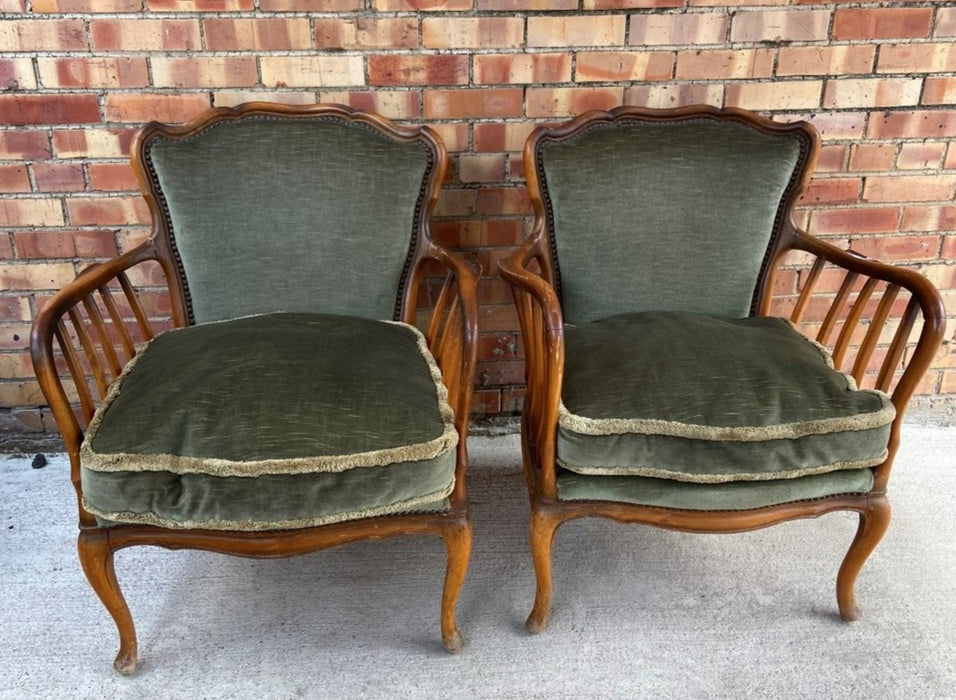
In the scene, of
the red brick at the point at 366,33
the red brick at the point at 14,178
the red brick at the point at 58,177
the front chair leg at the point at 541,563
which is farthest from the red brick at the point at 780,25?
the red brick at the point at 14,178

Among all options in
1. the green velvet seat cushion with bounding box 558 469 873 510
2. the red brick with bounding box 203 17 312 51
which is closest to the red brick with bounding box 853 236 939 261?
the green velvet seat cushion with bounding box 558 469 873 510

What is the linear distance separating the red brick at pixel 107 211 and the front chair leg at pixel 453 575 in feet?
3.76

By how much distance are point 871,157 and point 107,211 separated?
1907mm

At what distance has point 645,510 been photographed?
1.41 m

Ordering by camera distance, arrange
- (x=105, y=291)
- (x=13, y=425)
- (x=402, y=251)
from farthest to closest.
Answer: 1. (x=13, y=425)
2. (x=402, y=251)
3. (x=105, y=291)

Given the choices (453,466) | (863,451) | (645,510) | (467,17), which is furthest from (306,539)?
(467,17)

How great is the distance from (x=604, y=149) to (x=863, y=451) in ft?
2.69

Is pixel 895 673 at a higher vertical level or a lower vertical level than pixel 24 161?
lower

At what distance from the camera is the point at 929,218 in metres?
2.03

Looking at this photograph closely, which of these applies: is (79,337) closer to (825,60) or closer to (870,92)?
(825,60)

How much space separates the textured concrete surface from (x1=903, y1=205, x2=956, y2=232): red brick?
717 millimetres

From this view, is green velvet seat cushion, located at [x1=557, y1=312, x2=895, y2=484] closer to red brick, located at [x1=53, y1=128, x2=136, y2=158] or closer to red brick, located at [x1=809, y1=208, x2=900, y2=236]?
red brick, located at [x1=809, y1=208, x2=900, y2=236]

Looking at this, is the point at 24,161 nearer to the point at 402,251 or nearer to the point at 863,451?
the point at 402,251

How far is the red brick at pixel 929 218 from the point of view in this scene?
2023 mm
